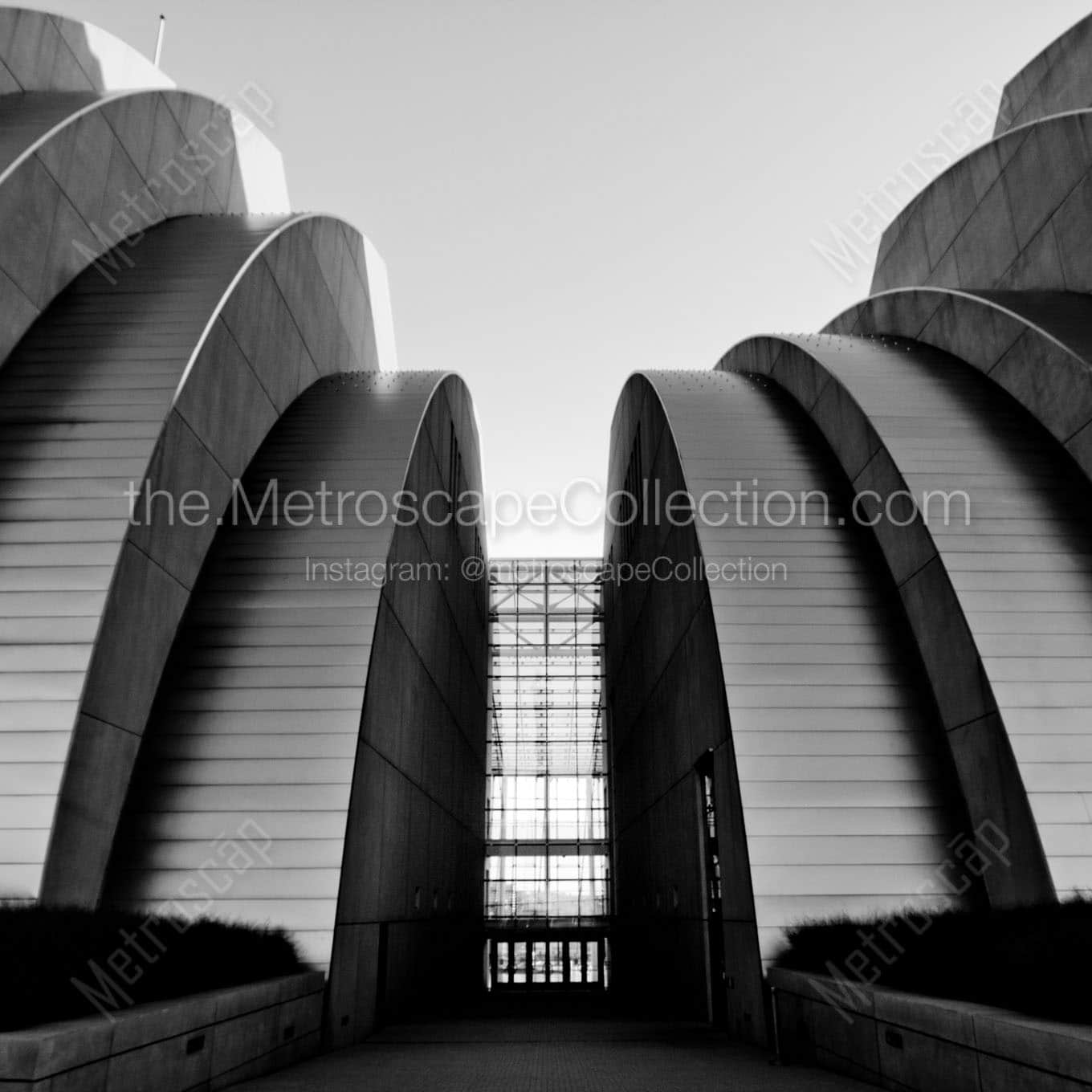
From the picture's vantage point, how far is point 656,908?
20344 millimetres

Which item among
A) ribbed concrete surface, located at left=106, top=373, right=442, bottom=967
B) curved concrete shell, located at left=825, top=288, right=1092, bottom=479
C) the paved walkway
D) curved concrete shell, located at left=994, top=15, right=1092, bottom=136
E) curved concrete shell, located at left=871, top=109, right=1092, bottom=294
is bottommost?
the paved walkway

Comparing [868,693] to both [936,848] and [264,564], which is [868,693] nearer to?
[936,848]

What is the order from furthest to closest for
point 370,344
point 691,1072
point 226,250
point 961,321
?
point 370,344
point 961,321
point 226,250
point 691,1072

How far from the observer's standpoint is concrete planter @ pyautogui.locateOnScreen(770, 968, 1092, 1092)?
5.71m

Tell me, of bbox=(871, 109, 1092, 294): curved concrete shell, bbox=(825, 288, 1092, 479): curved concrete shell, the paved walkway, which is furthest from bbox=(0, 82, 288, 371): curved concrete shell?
bbox=(871, 109, 1092, 294): curved concrete shell

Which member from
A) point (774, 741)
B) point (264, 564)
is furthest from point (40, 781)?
point (774, 741)

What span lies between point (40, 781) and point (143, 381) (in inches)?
201

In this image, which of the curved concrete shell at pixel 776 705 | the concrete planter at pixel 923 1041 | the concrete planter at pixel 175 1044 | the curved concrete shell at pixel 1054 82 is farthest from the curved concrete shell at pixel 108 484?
the curved concrete shell at pixel 1054 82

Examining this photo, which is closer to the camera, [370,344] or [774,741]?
[774,741]

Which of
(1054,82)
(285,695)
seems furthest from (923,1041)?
(1054,82)

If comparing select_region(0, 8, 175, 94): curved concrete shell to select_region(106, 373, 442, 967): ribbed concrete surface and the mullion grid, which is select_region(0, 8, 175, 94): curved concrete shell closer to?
select_region(106, 373, 442, 967): ribbed concrete surface

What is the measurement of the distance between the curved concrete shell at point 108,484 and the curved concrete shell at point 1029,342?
11.2 metres

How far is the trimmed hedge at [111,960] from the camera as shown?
6105mm

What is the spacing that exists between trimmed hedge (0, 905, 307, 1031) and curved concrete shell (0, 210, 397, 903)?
1417mm
